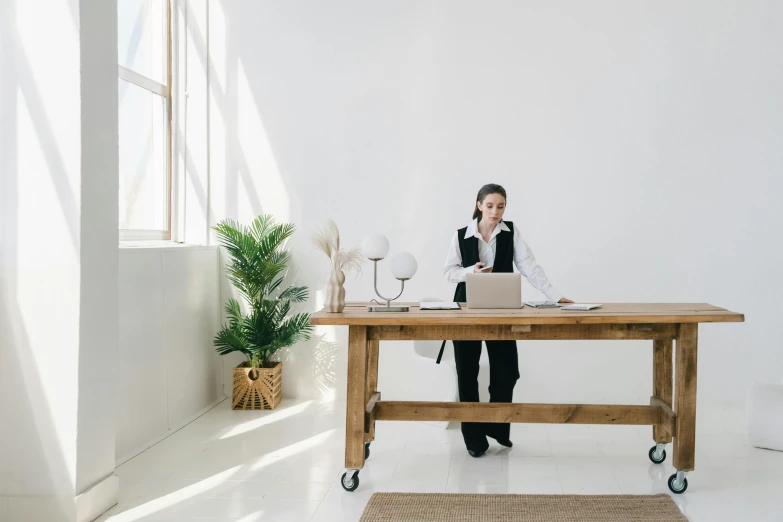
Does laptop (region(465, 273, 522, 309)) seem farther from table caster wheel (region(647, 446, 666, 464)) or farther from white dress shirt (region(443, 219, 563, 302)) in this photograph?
table caster wheel (region(647, 446, 666, 464))

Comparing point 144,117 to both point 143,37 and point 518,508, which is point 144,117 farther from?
point 518,508

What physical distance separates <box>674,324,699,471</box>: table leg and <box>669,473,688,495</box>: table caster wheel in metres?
0.08

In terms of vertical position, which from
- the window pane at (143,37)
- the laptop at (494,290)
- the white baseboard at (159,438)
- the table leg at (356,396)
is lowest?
the white baseboard at (159,438)

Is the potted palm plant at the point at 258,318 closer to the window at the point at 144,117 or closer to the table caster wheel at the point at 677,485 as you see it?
the window at the point at 144,117

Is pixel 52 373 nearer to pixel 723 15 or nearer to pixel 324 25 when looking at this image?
pixel 324 25

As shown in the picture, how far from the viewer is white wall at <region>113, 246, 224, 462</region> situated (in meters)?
4.16

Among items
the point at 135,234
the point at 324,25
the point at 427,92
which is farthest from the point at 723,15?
the point at 135,234

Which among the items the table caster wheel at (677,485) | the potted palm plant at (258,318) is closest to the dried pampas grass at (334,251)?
the potted palm plant at (258,318)

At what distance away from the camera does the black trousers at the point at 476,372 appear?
4.15 m

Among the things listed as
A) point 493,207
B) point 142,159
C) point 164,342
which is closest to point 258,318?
point 164,342

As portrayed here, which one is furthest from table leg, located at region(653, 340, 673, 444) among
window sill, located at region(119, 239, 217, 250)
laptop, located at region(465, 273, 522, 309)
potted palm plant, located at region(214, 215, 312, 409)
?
window sill, located at region(119, 239, 217, 250)

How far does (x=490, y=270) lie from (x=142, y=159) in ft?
8.27

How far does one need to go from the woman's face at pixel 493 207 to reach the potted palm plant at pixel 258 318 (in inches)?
70.1

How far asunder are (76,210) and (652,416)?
9.53 ft
